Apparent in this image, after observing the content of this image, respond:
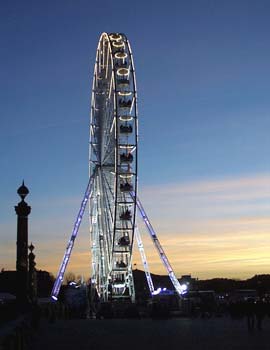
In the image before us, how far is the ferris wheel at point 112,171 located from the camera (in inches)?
1858

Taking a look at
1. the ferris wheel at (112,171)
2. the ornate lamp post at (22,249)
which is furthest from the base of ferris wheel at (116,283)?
the ornate lamp post at (22,249)

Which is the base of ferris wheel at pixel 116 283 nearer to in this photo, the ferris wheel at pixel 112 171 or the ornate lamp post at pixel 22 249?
the ferris wheel at pixel 112 171

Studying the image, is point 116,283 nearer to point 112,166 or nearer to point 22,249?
point 112,166

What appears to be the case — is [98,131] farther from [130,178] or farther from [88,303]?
[88,303]

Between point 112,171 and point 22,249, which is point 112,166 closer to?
point 112,171

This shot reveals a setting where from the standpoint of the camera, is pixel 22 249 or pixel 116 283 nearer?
pixel 22 249

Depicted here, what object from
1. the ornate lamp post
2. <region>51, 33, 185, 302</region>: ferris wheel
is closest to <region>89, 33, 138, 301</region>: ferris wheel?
<region>51, 33, 185, 302</region>: ferris wheel

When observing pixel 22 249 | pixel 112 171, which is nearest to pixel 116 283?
pixel 112 171

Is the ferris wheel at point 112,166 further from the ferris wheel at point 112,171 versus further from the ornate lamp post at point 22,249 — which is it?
the ornate lamp post at point 22,249

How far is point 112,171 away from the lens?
49.8 meters

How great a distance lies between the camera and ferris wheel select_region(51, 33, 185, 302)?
47.2m

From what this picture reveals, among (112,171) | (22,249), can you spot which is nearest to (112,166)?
(112,171)

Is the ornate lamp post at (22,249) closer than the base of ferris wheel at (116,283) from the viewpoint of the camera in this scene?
Yes

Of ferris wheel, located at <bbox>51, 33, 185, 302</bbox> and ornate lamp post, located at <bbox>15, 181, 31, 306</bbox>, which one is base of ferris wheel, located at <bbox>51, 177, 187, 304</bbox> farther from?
ornate lamp post, located at <bbox>15, 181, 31, 306</bbox>
